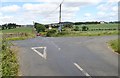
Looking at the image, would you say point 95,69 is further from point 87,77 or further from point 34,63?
point 34,63

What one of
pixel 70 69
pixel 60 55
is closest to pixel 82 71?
pixel 70 69

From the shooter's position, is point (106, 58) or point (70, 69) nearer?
point (70, 69)

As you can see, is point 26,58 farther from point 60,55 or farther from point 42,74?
point 42,74

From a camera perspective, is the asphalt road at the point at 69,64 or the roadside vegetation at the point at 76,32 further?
the roadside vegetation at the point at 76,32

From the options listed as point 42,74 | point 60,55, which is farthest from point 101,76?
point 60,55

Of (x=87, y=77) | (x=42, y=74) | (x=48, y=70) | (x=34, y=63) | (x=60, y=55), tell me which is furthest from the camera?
(x=60, y=55)

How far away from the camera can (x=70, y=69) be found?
555 inches

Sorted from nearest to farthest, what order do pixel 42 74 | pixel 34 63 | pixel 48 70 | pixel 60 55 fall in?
pixel 42 74 → pixel 48 70 → pixel 34 63 → pixel 60 55

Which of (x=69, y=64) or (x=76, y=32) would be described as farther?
(x=76, y=32)

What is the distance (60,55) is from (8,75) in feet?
21.7

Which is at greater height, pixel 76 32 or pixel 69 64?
pixel 76 32

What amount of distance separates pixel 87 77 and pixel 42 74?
2.27m

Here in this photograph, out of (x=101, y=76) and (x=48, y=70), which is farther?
(x=48, y=70)

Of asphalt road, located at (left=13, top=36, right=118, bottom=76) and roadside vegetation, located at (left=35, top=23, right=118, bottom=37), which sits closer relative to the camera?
asphalt road, located at (left=13, top=36, right=118, bottom=76)
